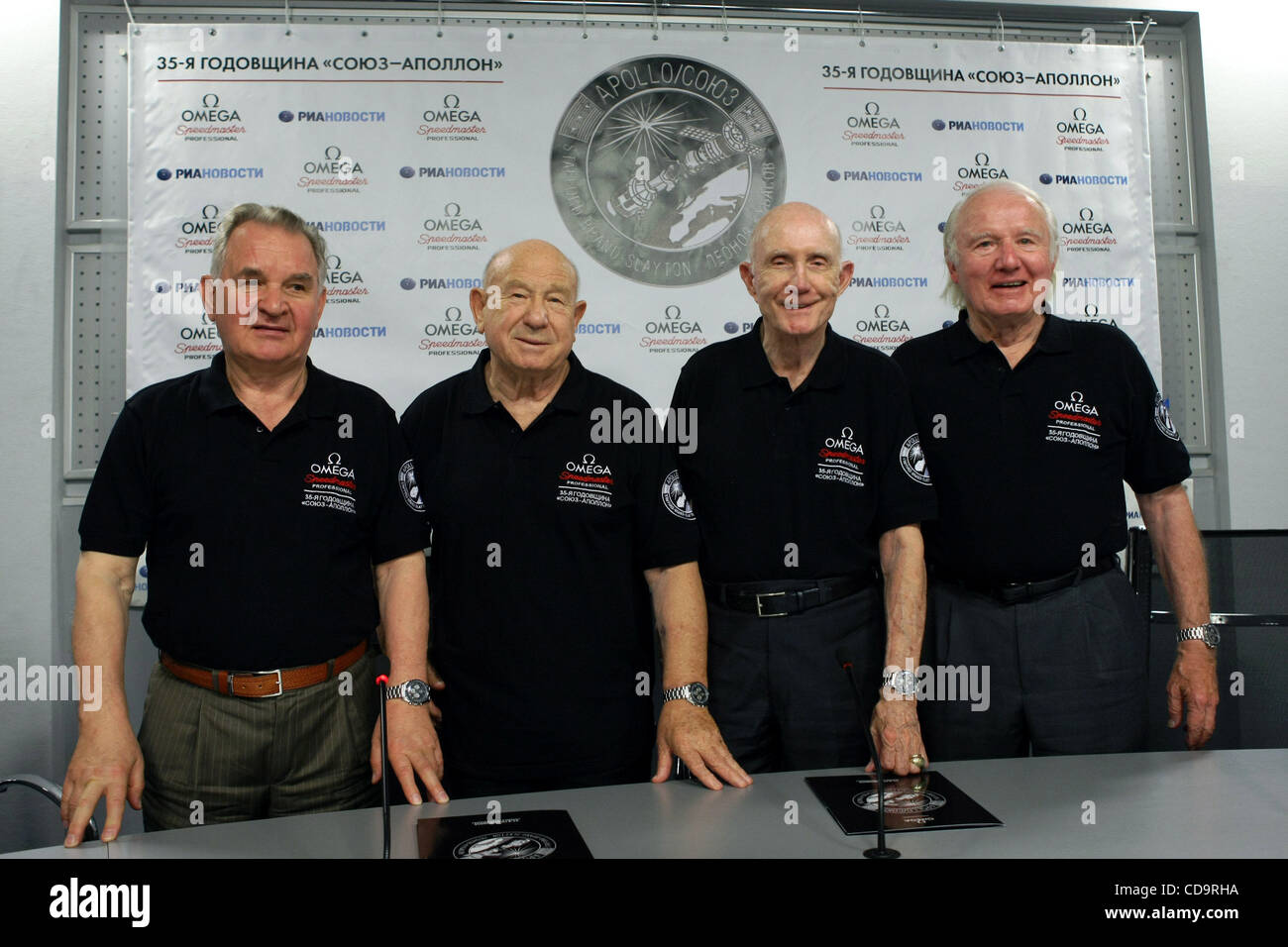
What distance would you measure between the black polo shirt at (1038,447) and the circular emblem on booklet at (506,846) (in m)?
1.18

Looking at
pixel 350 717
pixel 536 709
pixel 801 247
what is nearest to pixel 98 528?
pixel 350 717

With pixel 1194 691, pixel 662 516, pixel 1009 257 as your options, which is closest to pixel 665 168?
pixel 1009 257

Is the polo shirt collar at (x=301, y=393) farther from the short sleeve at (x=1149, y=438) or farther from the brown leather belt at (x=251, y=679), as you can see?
the short sleeve at (x=1149, y=438)

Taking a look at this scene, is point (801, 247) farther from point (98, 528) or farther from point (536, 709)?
point (98, 528)

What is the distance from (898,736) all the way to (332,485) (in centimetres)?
116

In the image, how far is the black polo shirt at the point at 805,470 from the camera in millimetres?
2059

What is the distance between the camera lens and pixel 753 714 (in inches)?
79.7

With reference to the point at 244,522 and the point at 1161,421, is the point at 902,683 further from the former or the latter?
the point at 244,522

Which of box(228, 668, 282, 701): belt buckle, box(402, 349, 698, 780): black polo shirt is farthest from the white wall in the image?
box(402, 349, 698, 780): black polo shirt

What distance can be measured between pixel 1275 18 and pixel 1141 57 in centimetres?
51

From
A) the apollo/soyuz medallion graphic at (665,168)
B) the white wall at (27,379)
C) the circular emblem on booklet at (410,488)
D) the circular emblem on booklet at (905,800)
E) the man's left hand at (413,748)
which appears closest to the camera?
the circular emblem on booklet at (905,800)

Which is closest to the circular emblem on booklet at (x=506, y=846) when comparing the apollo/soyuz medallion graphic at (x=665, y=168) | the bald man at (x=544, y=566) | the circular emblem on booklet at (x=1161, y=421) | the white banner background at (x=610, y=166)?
the bald man at (x=544, y=566)

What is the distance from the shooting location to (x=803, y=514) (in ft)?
6.79

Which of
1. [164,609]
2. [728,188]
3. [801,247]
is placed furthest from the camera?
[728,188]
